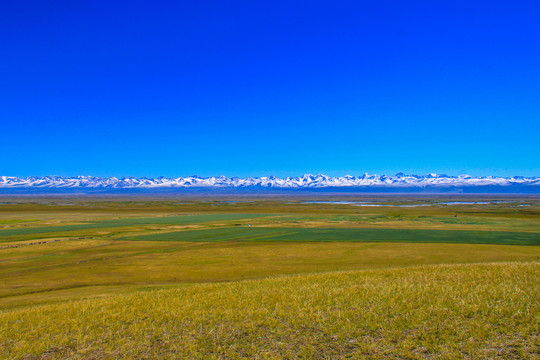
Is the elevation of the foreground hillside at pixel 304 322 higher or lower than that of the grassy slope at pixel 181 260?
higher

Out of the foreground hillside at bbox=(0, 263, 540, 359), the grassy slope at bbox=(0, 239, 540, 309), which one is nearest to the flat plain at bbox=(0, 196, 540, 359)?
the foreground hillside at bbox=(0, 263, 540, 359)

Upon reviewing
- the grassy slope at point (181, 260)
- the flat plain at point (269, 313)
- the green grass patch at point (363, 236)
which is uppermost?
the flat plain at point (269, 313)

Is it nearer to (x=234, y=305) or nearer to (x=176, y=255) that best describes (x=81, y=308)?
(x=234, y=305)

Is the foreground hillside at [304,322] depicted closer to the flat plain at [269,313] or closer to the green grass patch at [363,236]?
the flat plain at [269,313]

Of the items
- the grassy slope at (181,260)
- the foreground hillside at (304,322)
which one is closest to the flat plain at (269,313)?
the foreground hillside at (304,322)

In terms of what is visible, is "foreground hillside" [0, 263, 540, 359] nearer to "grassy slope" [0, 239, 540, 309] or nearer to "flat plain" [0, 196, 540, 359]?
"flat plain" [0, 196, 540, 359]

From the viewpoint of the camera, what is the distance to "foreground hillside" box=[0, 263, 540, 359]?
12.8m

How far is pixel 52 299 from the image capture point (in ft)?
80.4

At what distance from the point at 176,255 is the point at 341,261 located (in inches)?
718

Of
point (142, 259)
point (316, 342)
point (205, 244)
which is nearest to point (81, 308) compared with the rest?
point (316, 342)

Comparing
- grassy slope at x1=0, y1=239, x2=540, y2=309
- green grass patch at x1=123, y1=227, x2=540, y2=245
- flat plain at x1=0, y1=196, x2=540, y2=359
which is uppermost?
flat plain at x1=0, y1=196, x2=540, y2=359

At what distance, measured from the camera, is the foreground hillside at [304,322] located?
1277 cm

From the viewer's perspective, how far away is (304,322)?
15.6 m

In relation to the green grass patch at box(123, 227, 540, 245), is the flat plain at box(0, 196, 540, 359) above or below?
above
